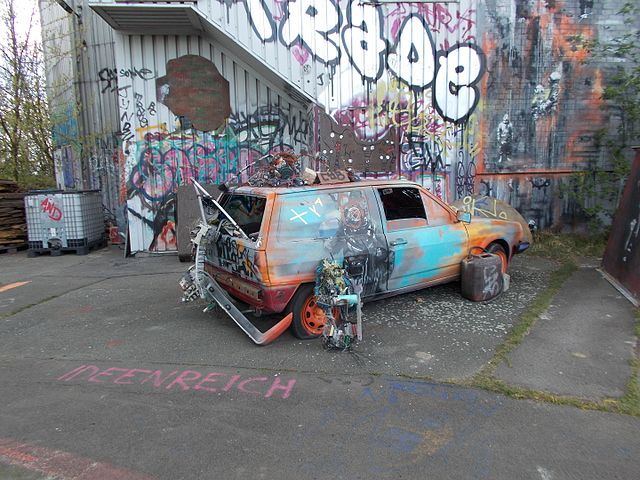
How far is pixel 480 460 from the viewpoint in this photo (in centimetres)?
301

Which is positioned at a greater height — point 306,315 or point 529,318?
point 306,315

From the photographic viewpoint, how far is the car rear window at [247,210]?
5.09 m

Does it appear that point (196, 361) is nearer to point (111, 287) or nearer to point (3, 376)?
point (3, 376)

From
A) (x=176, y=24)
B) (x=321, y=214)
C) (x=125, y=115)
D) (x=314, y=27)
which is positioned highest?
(x=176, y=24)

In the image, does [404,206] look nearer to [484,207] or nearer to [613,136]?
[484,207]

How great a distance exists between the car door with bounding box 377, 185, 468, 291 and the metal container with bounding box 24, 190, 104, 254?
7.63 meters

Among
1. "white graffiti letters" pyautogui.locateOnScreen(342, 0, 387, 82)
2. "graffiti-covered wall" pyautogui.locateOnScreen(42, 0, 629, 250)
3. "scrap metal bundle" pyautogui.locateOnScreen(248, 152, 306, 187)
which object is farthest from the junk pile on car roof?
"white graffiti letters" pyautogui.locateOnScreen(342, 0, 387, 82)

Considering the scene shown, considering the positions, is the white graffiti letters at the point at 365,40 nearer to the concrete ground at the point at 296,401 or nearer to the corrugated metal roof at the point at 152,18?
the corrugated metal roof at the point at 152,18

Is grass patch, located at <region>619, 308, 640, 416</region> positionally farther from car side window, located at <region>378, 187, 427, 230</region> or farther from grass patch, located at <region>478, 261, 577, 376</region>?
car side window, located at <region>378, 187, 427, 230</region>

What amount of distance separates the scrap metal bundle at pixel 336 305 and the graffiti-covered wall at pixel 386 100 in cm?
A: 514

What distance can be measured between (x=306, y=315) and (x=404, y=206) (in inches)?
81.2

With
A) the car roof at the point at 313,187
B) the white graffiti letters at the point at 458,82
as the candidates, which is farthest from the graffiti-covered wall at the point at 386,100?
the car roof at the point at 313,187

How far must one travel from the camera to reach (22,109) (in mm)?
11820

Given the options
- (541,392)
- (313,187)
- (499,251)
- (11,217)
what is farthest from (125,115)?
(541,392)
